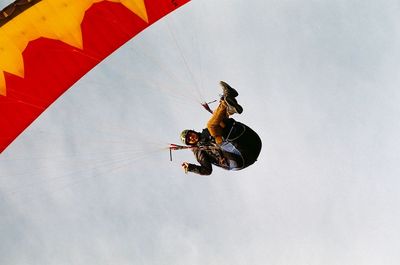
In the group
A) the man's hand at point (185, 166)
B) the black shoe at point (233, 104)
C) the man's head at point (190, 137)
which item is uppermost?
the man's head at point (190, 137)

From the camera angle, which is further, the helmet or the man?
the helmet

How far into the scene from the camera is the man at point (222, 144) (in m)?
10.8

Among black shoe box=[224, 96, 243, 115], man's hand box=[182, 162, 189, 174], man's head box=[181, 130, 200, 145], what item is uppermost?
man's head box=[181, 130, 200, 145]

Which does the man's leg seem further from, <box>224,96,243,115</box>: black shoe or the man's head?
the man's head

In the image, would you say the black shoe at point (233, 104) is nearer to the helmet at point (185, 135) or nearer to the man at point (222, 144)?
the man at point (222, 144)

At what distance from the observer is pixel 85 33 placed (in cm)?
1107

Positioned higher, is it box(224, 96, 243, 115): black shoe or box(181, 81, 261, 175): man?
box(181, 81, 261, 175): man

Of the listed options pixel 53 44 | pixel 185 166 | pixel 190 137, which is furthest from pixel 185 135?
pixel 53 44

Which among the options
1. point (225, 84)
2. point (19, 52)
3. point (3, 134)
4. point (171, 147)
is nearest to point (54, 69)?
point (19, 52)

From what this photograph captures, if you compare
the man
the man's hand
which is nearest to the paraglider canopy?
the man

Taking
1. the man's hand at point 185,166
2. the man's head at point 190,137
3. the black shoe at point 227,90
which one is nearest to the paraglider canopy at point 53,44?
the black shoe at point 227,90

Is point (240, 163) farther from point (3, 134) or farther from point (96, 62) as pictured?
point (3, 134)

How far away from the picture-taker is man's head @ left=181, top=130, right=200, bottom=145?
37.6 ft

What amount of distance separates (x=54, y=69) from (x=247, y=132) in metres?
4.17
